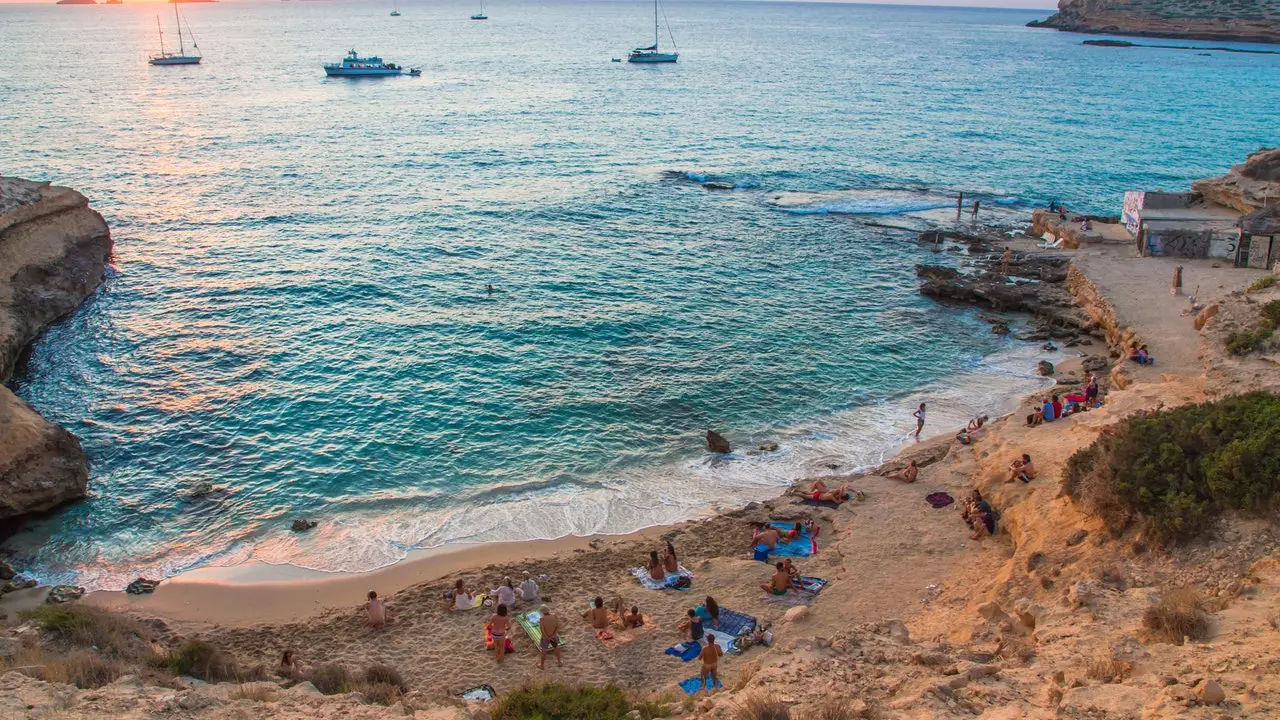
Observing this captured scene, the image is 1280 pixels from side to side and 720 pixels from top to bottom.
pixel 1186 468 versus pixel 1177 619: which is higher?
pixel 1186 468

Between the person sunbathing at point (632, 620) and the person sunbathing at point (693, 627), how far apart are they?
2.74ft

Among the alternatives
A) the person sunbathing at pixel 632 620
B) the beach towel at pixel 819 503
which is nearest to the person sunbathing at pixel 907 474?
the beach towel at pixel 819 503

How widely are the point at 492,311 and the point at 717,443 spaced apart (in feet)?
47.3

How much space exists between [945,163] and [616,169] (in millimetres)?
26328

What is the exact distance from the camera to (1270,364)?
76.2 ft

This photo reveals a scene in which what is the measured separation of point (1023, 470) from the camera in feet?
67.1

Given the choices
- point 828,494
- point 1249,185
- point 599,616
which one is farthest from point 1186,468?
point 1249,185

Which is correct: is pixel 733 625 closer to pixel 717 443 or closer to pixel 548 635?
pixel 548 635

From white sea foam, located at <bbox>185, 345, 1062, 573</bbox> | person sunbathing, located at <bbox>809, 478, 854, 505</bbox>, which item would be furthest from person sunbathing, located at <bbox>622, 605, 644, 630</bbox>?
person sunbathing, located at <bbox>809, 478, 854, 505</bbox>

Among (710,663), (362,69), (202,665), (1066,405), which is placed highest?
(362,69)

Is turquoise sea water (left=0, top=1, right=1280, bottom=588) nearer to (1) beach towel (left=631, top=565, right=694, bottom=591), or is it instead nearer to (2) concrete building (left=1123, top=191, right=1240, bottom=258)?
(1) beach towel (left=631, top=565, right=694, bottom=591)

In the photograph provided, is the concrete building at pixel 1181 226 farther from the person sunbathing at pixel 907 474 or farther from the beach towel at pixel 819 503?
the beach towel at pixel 819 503

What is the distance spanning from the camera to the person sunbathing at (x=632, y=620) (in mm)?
17219

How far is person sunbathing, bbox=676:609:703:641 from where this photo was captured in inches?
652
